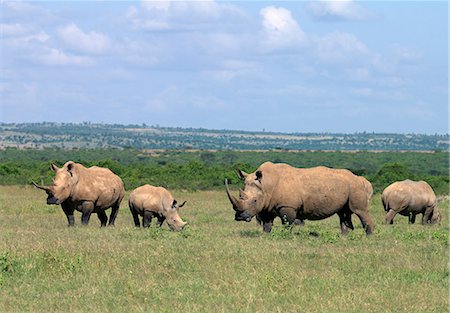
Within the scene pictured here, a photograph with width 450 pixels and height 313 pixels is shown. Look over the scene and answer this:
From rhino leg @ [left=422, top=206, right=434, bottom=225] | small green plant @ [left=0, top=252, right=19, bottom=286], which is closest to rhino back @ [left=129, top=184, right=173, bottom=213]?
rhino leg @ [left=422, top=206, right=434, bottom=225]

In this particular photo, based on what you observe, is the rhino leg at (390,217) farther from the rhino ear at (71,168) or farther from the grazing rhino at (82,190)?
Result: the rhino ear at (71,168)

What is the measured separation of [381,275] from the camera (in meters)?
14.6

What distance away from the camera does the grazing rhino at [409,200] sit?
2833cm

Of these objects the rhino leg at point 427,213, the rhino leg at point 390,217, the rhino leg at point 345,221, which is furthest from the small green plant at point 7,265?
the rhino leg at point 427,213

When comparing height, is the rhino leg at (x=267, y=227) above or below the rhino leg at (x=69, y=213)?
above

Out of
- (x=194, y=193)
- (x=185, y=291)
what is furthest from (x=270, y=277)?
(x=194, y=193)

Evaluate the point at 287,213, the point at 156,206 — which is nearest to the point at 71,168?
the point at 156,206

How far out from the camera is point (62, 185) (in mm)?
22484

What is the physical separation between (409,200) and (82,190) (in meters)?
10.9

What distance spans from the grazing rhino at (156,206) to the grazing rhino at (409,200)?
7358mm

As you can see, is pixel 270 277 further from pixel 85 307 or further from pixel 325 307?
pixel 85 307

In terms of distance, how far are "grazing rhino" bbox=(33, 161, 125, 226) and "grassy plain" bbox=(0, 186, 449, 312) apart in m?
1.74

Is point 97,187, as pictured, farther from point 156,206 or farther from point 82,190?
point 156,206

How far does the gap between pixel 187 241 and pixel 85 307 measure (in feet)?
21.8
